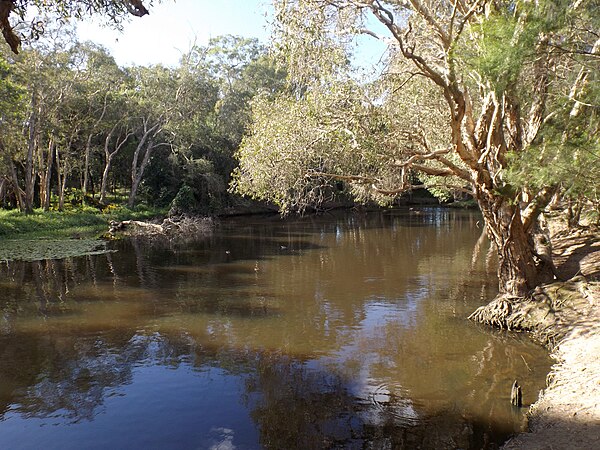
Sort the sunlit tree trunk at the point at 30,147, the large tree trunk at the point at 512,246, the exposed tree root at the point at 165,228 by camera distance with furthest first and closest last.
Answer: the exposed tree root at the point at 165,228
the sunlit tree trunk at the point at 30,147
the large tree trunk at the point at 512,246

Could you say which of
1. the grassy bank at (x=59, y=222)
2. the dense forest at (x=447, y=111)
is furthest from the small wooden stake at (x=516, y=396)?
the grassy bank at (x=59, y=222)

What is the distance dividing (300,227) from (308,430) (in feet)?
102

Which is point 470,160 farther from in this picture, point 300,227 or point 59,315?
point 300,227

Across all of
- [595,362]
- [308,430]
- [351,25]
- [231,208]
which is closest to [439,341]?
[595,362]

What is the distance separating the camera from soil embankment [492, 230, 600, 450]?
22.6 feet

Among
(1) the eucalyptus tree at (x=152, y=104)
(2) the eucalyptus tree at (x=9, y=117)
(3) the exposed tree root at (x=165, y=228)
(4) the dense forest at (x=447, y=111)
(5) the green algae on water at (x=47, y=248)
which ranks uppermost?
(1) the eucalyptus tree at (x=152, y=104)

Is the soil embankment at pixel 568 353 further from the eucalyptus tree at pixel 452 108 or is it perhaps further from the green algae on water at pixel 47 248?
the green algae on water at pixel 47 248

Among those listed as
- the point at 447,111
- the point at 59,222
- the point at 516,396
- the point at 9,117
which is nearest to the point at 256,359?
the point at 516,396

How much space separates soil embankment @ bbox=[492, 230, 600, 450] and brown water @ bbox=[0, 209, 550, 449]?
40cm

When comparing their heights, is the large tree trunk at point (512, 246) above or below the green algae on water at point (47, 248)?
above

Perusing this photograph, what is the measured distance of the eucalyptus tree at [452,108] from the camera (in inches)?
323

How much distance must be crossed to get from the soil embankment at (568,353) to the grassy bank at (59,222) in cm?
2648

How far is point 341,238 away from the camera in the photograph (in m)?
31.6

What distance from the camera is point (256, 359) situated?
10.8 metres
